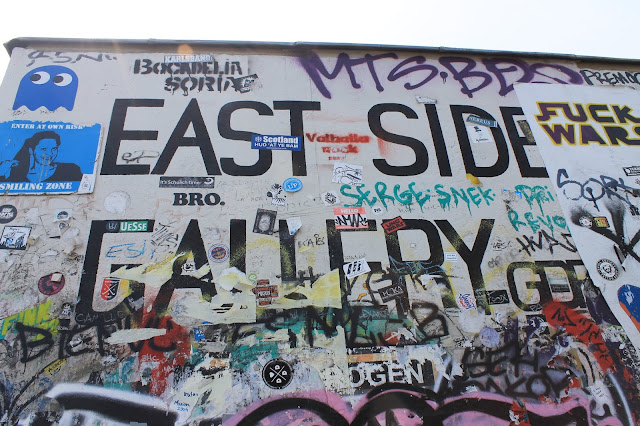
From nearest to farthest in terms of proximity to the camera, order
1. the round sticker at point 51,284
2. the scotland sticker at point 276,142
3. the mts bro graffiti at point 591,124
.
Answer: the round sticker at point 51,284 → the scotland sticker at point 276,142 → the mts bro graffiti at point 591,124

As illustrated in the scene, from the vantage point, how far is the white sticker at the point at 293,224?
4.40 metres

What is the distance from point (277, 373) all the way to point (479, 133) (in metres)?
3.85

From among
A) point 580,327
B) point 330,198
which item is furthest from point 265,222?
point 580,327

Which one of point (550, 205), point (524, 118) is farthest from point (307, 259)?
point (524, 118)

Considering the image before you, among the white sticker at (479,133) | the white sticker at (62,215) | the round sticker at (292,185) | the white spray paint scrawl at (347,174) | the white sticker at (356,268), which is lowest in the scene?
the white sticker at (356,268)

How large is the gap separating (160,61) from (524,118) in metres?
4.89

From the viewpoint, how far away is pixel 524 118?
211 inches

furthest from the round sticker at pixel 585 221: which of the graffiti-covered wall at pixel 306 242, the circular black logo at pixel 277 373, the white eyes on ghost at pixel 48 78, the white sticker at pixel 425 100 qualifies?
the white eyes on ghost at pixel 48 78

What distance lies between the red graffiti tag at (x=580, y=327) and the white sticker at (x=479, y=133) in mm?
2141

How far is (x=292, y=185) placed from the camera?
4.60 m

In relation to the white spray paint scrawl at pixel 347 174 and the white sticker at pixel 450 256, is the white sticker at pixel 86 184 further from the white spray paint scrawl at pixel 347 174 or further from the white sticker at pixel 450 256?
the white sticker at pixel 450 256

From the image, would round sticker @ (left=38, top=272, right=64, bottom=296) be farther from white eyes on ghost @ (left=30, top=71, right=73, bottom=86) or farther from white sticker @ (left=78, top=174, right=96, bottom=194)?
white eyes on ghost @ (left=30, top=71, right=73, bottom=86)

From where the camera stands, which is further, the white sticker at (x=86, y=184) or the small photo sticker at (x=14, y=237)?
the white sticker at (x=86, y=184)

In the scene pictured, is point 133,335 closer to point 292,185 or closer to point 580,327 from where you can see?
point 292,185
